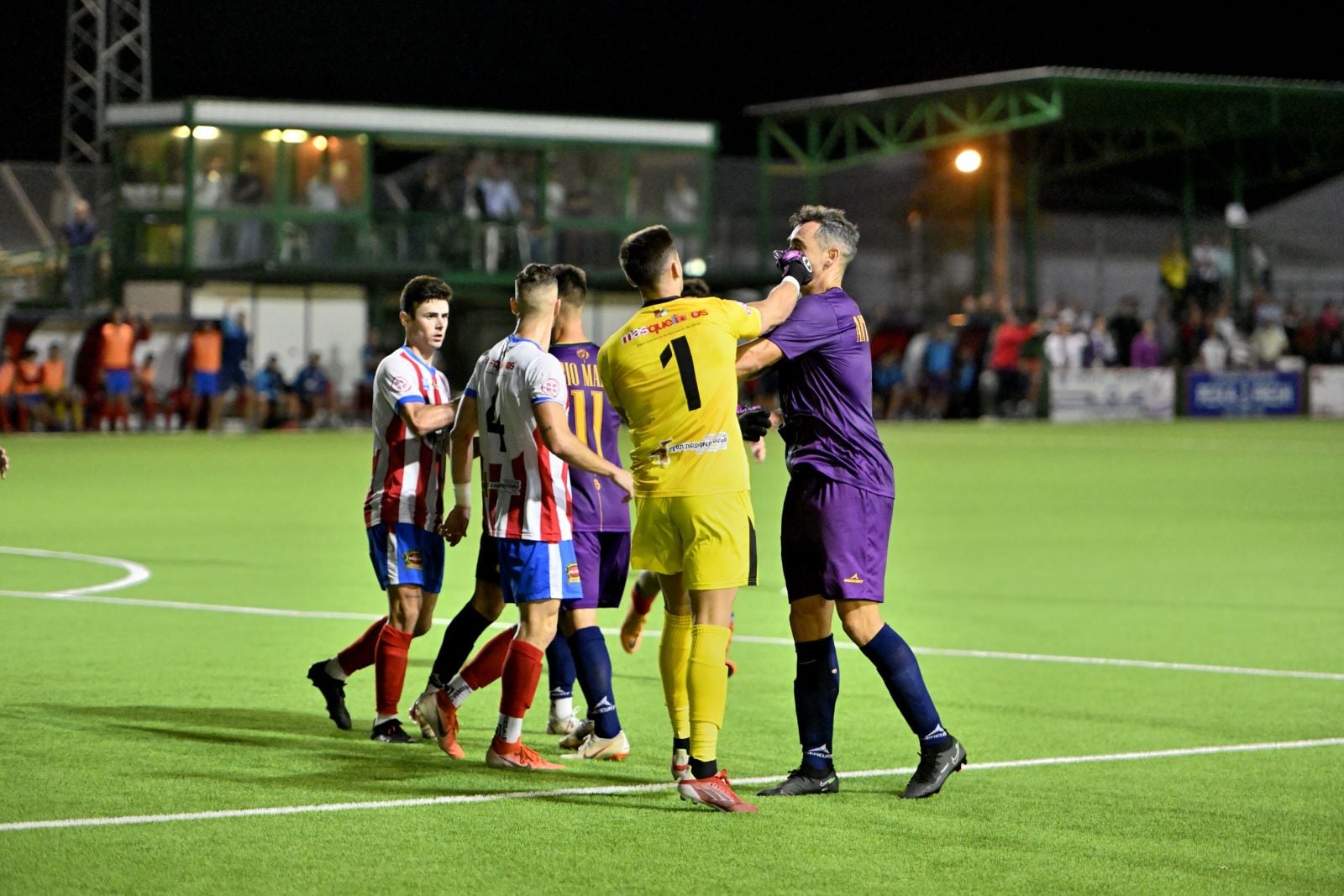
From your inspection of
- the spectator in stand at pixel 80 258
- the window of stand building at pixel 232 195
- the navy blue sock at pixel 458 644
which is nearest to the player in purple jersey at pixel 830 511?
the navy blue sock at pixel 458 644

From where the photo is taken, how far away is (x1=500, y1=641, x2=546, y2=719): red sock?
704 centimetres

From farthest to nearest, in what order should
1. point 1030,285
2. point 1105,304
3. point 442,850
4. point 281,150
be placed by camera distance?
1. point 1105,304
2. point 1030,285
3. point 281,150
4. point 442,850

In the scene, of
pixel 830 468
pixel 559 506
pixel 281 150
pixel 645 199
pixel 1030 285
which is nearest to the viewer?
pixel 830 468

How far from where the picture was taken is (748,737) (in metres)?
7.81

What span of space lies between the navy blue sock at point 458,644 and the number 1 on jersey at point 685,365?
1.65 meters

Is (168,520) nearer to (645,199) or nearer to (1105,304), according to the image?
(645,199)

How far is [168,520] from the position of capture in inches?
683

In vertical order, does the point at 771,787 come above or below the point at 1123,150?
below

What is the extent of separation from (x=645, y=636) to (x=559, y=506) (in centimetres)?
362

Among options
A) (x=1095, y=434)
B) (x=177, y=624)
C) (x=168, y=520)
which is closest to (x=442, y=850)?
(x=177, y=624)

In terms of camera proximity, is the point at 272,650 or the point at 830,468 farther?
the point at 272,650

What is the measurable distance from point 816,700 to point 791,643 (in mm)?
4025

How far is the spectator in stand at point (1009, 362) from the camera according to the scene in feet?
122

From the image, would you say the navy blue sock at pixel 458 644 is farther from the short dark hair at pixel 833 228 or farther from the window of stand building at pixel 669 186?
the window of stand building at pixel 669 186
